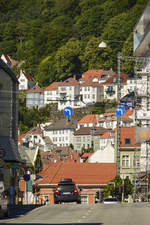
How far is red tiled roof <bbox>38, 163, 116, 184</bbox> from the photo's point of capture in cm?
9100

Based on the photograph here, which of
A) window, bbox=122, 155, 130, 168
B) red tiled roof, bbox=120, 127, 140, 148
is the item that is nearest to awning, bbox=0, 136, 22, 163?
window, bbox=122, 155, 130, 168

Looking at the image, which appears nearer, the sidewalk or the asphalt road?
the asphalt road

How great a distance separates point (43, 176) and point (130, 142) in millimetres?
13768

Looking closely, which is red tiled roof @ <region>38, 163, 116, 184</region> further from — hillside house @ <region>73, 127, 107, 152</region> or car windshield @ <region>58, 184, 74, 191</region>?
hillside house @ <region>73, 127, 107, 152</region>

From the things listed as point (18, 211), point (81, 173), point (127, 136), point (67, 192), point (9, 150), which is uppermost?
point (127, 136)

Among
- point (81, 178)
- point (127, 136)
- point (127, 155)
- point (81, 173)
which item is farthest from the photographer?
point (127, 136)

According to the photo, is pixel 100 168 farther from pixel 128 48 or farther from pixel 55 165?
pixel 128 48

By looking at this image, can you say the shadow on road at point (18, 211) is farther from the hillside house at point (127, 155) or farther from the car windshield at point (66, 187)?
the hillside house at point (127, 155)

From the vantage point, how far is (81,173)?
313 feet

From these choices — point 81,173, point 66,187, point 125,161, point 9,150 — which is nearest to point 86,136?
point 125,161

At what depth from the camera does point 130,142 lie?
10156 centimetres

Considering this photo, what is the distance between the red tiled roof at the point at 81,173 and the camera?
9100cm

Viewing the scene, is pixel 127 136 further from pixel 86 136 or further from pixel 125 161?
pixel 86 136

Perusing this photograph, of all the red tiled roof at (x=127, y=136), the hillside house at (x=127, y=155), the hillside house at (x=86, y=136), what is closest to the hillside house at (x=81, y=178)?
the hillside house at (x=127, y=155)
